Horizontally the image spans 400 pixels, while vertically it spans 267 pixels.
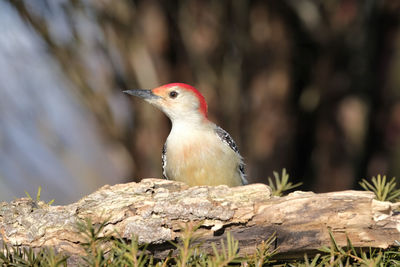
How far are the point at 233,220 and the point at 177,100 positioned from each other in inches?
85.9

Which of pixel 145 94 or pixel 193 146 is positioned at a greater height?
pixel 145 94

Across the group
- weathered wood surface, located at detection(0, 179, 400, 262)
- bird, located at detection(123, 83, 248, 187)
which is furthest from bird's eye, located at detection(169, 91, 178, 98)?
weathered wood surface, located at detection(0, 179, 400, 262)

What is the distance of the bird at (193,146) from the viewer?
4.51 meters

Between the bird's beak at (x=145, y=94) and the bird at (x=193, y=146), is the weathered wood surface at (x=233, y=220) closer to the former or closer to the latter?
the bird at (x=193, y=146)

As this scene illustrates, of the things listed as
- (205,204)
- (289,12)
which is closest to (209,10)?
(289,12)

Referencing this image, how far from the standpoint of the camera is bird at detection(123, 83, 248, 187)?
451cm

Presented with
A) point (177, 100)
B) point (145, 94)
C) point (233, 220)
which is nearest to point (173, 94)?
point (177, 100)

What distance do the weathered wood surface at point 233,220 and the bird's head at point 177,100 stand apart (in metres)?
1.84

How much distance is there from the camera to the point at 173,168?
455 centimetres

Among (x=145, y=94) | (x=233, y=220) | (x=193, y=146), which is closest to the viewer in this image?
(x=233, y=220)

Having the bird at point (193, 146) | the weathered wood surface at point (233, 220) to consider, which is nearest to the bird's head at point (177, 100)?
the bird at point (193, 146)

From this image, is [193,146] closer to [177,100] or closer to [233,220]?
[177,100]

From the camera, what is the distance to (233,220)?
2.96 metres

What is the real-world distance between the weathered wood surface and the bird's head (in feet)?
6.05
